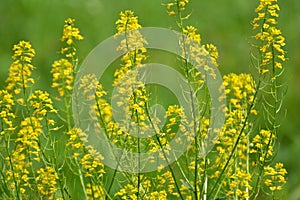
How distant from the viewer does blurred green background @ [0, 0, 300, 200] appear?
616 cm

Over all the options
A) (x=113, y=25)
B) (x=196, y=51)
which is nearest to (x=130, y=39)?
(x=196, y=51)

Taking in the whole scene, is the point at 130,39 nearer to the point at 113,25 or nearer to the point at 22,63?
the point at 22,63

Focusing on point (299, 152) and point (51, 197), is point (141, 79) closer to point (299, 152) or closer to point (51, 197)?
point (51, 197)

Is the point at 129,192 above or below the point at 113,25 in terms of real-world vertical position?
below

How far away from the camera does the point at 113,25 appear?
21.8 ft

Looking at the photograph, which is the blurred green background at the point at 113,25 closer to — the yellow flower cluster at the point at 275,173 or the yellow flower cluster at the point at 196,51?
the yellow flower cluster at the point at 275,173

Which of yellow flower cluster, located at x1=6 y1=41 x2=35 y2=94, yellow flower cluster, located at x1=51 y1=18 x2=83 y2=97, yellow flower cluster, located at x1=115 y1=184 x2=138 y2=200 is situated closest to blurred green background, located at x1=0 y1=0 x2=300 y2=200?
yellow flower cluster, located at x1=51 y1=18 x2=83 y2=97

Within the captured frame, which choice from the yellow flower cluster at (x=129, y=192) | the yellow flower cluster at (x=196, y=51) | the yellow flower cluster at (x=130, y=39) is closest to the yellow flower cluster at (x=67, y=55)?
the yellow flower cluster at (x=130, y=39)

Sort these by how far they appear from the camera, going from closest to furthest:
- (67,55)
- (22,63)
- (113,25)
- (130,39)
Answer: (130,39)
(22,63)
(67,55)
(113,25)

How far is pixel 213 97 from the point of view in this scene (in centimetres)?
315

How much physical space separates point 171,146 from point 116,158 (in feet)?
0.93

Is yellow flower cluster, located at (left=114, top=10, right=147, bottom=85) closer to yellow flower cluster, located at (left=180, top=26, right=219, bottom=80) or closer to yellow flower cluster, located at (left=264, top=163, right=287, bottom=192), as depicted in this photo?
yellow flower cluster, located at (left=180, top=26, right=219, bottom=80)

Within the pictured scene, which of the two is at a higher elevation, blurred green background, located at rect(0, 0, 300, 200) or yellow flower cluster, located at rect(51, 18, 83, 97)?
blurred green background, located at rect(0, 0, 300, 200)

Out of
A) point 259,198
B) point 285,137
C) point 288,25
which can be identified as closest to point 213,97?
point 259,198
